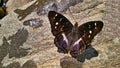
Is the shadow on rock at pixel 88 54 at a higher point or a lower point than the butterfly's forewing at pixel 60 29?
lower

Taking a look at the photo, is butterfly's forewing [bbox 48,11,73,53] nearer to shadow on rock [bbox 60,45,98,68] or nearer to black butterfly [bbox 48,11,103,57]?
black butterfly [bbox 48,11,103,57]

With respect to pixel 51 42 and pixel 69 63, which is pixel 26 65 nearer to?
pixel 51 42

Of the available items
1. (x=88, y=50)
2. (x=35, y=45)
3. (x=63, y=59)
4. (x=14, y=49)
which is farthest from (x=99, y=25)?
(x=14, y=49)

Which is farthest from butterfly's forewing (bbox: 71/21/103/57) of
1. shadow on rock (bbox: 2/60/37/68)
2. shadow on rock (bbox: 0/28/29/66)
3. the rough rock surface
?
shadow on rock (bbox: 0/28/29/66)

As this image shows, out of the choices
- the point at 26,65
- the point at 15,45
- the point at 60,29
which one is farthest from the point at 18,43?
the point at 60,29

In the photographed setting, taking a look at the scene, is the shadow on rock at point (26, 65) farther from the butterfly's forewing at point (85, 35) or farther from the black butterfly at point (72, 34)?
the butterfly's forewing at point (85, 35)

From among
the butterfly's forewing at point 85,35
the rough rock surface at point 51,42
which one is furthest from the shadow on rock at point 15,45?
the butterfly's forewing at point 85,35
